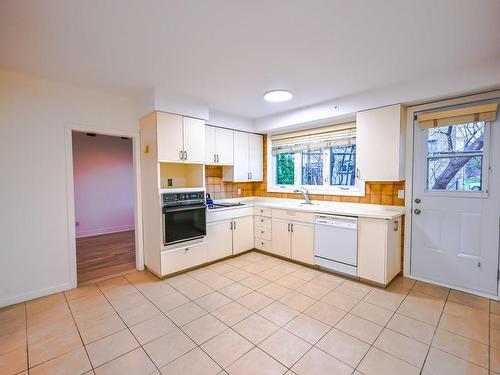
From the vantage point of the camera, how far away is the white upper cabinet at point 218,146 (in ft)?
12.5

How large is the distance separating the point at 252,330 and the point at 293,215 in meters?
1.85

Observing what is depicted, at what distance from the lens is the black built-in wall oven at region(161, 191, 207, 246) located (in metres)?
3.06

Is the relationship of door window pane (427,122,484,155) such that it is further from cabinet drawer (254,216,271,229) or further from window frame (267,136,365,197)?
cabinet drawer (254,216,271,229)

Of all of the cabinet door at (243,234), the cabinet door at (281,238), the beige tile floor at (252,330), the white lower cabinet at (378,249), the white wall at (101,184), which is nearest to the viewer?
the beige tile floor at (252,330)

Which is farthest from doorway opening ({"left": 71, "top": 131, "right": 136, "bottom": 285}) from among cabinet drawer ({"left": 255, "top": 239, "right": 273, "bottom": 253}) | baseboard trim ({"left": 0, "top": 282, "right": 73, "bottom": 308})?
cabinet drawer ({"left": 255, "top": 239, "right": 273, "bottom": 253})

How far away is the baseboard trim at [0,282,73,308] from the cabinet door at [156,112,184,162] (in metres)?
1.85

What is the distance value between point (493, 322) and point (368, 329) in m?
1.16

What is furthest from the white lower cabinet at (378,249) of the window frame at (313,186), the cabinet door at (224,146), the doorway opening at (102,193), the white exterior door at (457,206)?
the doorway opening at (102,193)

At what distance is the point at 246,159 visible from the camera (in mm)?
4363

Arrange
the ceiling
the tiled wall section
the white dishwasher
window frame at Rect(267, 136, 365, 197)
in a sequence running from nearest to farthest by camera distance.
Answer: the ceiling
the white dishwasher
window frame at Rect(267, 136, 365, 197)
the tiled wall section

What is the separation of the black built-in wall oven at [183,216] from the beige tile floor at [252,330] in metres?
0.60

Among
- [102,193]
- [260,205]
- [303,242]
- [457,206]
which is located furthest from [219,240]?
[102,193]

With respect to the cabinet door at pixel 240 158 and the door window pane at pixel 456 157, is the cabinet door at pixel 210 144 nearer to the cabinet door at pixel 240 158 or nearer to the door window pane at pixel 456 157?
the cabinet door at pixel 240 158

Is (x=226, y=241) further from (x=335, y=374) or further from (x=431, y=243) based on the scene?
(x=431, y=243)
